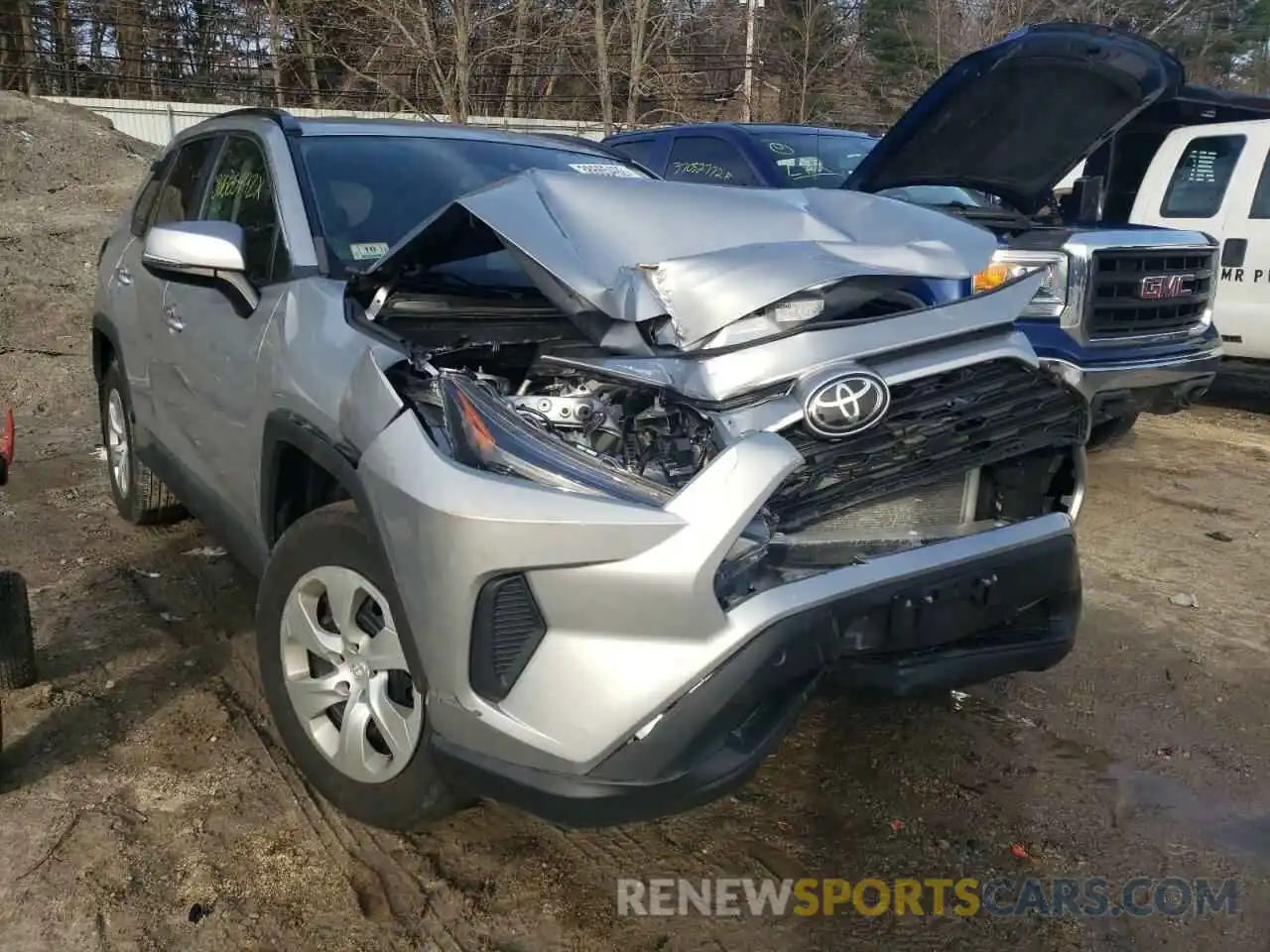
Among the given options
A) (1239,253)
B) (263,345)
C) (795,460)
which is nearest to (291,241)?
(263,345)

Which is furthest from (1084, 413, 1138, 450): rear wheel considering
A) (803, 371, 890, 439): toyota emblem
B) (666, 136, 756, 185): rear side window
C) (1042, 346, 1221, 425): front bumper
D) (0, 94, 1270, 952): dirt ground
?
(803, 371, 890, 439): toyota emblem

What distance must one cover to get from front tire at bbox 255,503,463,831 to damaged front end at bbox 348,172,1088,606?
0.47 m

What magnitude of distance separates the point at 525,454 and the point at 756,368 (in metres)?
0.57

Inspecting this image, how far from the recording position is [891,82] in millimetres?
29453

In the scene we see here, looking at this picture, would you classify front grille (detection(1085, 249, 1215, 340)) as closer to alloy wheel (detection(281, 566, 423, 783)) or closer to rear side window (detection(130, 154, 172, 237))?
alloy wheel (detection(281, 566, 423, 783))

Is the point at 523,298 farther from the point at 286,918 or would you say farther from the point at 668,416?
the point at 286,918

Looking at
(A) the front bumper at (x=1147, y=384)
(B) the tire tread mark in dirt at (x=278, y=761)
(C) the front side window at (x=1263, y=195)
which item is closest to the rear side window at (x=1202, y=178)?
A: (C) the front side window at (x=1263, y=195)

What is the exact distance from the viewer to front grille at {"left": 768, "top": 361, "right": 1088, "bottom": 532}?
248 cm

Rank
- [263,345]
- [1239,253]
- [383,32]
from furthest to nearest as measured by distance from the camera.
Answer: [383,32], [1239,253], [263,345]

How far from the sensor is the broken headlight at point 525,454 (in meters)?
2.26

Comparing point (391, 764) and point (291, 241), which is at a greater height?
point (291, 241)

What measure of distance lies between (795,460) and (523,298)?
4.72 feet

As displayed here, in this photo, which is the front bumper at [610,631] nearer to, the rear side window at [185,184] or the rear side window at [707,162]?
the rear side window at [185,184]

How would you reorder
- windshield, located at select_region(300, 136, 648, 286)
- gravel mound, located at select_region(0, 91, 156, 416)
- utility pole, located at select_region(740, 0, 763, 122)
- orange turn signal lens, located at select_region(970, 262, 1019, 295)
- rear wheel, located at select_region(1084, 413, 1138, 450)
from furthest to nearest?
utility pole, located at select_region(740, 0, 763, 122) < gravel mound, located at select_region(0, 91, 156, 416) < rear wheel, located at select_region(1084, 413, 1138, 450) < orange turn signal lens, located at select_region(970, 262, 1019, 295) < windshield, located at select_region(300, 136, 648, 286)
